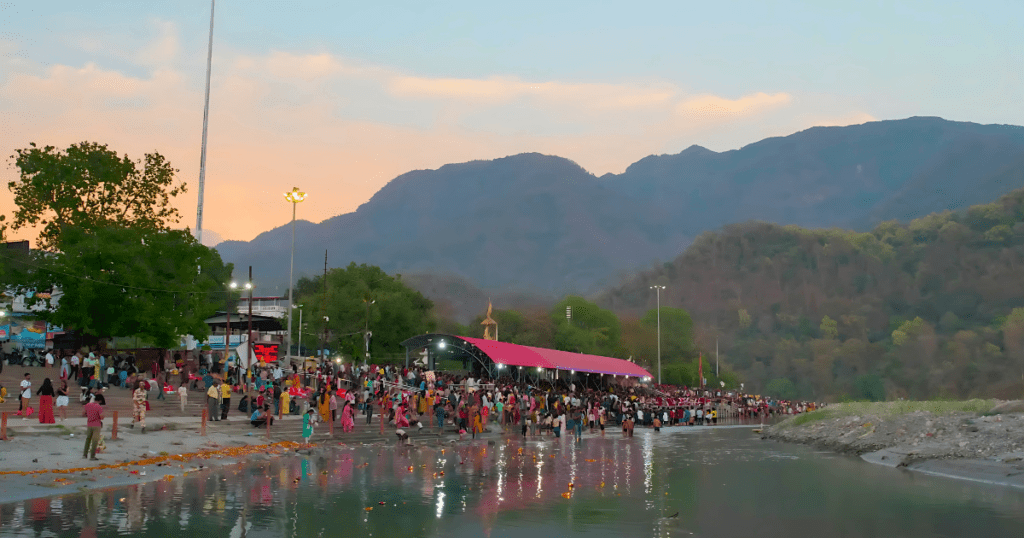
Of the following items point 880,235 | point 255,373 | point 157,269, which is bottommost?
point 255,373

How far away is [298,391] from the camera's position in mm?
38469

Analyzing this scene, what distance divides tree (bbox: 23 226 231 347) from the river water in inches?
965

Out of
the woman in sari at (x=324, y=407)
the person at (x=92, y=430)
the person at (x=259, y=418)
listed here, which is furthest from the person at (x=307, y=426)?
the person at (x=92, y=430)

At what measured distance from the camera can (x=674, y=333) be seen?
14562 centimetres

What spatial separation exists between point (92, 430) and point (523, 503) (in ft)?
38.1

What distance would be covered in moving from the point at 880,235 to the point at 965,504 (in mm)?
197883

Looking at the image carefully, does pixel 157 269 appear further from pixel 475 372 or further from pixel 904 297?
pixel 904 297

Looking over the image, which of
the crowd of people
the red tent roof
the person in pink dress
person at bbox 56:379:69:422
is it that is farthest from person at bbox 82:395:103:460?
the red tent roof

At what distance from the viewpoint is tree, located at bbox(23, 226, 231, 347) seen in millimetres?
44469

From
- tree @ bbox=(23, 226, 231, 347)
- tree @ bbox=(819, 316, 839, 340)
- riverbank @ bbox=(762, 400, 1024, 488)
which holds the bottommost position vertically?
riverbank @ bbox=(762, 400, 1024, 488)

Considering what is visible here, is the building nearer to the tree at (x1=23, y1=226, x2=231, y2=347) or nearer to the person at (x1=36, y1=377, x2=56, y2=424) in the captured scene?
the tree at (x1=23, y1=226, x2=231, y2=347)

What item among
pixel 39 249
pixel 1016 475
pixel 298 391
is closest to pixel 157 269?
pixel 39 249

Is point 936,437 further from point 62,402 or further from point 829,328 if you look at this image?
point 829,328

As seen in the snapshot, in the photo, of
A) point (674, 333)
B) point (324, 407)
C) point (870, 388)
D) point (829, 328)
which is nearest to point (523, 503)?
point (324, 407)
